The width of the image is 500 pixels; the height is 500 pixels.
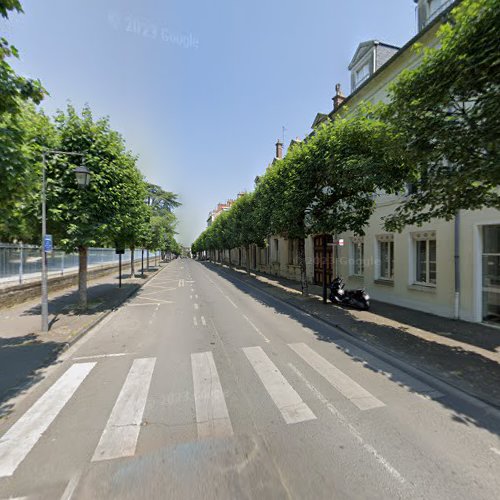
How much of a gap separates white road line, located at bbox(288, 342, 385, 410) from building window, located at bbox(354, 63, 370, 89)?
1538 centimetres

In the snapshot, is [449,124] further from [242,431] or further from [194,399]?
[194,399]

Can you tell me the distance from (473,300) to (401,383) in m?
5.91

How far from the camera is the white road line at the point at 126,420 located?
305 centimetres

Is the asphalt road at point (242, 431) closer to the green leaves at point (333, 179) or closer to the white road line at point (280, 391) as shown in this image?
the white road line at point (280, 391)

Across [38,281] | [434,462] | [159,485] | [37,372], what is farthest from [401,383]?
[38,281]

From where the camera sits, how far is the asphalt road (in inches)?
103

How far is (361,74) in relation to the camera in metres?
15.6

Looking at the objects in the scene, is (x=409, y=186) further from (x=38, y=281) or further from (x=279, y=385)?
(x=38, y=281)

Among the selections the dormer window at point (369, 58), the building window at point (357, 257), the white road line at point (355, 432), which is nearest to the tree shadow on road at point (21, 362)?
the white road line at point (355, 432)

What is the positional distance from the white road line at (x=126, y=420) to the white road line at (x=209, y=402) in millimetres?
776

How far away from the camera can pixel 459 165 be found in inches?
209

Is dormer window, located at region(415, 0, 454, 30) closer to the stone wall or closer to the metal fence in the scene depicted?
the metal fence

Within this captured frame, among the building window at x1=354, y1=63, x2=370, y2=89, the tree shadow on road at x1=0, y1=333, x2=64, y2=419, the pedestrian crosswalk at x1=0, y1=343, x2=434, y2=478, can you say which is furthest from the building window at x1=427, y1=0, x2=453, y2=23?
the tree shadow on road at x1=0, y1=333, x2=64, y2=419

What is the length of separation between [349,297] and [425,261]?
3.24 meters
